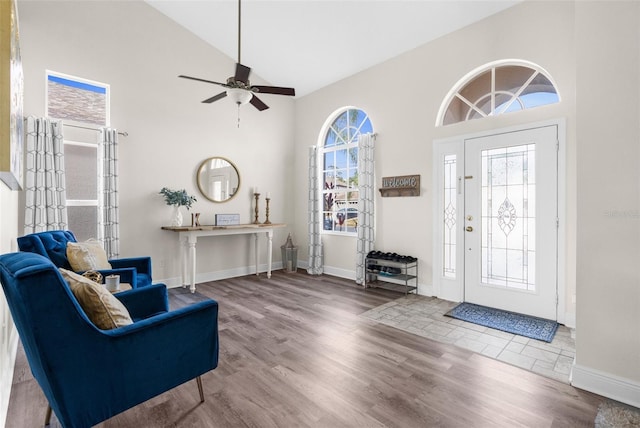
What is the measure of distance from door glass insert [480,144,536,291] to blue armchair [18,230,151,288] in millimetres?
3838

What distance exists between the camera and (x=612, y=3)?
80.8 inches

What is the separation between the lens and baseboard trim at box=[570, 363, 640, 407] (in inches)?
78.7

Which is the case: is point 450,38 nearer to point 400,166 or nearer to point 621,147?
point 400,166

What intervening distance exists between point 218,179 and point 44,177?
2.23 meters

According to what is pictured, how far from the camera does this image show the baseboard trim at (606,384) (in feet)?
6.56

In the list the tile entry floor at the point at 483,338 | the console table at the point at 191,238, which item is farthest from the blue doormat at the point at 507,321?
the console table at the point at 191,238

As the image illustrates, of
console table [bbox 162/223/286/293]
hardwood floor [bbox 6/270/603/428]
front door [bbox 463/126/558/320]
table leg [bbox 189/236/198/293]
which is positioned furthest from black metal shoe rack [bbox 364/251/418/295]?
table leg [bbox 189/236/198/293]

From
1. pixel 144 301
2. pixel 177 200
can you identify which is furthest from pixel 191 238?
pixel 144 301

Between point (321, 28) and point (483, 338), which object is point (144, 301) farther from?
point (321, 28)

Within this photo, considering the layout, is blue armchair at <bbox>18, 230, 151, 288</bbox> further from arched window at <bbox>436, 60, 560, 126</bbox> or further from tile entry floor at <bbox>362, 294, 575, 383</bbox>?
arched window at <bbox>436, 60, 560, 126</bbox>

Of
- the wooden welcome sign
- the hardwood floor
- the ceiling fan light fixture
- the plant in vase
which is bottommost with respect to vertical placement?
the hardwood floor

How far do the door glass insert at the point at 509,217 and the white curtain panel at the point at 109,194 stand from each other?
15.1 ft

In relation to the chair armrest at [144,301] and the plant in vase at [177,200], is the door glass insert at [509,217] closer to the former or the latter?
the chair armrest at [144,301]

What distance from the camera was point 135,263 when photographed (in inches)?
134
